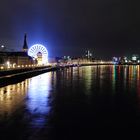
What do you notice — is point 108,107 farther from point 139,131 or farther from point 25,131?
point 25,131

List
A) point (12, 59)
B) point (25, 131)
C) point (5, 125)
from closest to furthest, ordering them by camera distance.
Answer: point (25, 131), point (5, 125), point (12, 59)

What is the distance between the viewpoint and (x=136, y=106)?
2019 cm

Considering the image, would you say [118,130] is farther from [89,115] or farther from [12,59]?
[12,59]

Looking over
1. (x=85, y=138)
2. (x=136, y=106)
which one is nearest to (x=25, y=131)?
(x=85, y=138)

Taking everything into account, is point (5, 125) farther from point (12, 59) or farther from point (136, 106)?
point (12, 59)

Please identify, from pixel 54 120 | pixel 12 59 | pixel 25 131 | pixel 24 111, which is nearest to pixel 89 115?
pixel 54 120

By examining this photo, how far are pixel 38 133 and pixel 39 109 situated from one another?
6.28m

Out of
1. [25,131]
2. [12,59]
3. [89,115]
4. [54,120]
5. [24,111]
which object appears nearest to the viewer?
[25,131]

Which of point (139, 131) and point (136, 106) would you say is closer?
point (139, 131)

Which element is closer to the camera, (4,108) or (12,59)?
(4,108)

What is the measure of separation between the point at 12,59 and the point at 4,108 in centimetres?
12927

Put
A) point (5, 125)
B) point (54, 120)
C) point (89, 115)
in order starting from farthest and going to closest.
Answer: point (89, 115) → point (54, 120) → point (5, 125)

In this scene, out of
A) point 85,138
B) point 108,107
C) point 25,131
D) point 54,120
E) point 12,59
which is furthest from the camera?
point 12,59

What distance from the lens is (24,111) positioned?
1752 cm
